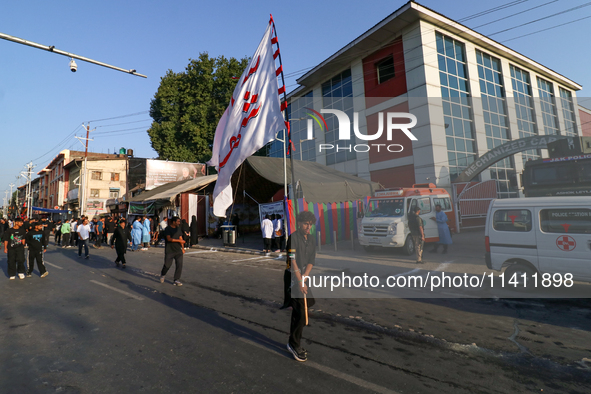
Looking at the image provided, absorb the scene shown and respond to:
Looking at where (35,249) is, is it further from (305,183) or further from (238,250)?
(305,183)

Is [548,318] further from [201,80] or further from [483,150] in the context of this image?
[201,80]

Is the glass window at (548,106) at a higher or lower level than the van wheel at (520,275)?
higher

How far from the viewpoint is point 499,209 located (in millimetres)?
6945

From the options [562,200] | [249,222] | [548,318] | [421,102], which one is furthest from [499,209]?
[249,222]

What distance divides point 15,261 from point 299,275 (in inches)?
392

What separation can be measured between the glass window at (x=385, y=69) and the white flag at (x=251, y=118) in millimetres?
17082

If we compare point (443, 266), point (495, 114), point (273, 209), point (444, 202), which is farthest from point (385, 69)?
point (443, 266)

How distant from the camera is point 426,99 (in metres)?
19.9

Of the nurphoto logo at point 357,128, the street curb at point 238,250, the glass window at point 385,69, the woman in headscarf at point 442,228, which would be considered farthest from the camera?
the glass window at point 385,69

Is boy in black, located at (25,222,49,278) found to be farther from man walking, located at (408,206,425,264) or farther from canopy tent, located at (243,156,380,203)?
man walking, located at (408,206,425,264)

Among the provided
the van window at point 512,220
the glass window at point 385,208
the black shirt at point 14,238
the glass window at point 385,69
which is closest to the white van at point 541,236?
the van window at point 512,220

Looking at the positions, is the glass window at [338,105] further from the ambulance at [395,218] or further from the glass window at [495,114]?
the ambulance at [395,218]

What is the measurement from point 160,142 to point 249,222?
14.7m

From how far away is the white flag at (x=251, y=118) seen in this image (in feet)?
24.0
